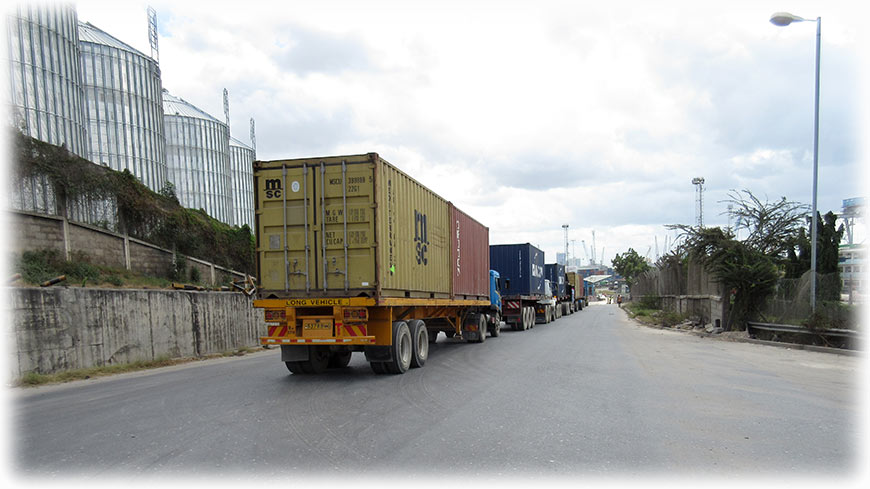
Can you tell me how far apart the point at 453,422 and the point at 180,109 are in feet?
184

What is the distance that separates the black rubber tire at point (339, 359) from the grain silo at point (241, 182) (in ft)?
170

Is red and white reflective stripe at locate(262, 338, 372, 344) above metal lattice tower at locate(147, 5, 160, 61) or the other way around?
the other way around

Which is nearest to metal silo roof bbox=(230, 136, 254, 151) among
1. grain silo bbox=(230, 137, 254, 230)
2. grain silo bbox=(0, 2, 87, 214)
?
grain silo bbox=(230, 137, 254, 230)

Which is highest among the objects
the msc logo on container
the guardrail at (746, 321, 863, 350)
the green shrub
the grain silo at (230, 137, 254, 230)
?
the grain silo at (230, 137, 254, 230)

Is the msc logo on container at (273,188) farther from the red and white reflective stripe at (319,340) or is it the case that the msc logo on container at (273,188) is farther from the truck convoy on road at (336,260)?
the red and white reflective stripe at (319,340)

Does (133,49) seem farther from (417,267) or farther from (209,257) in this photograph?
(417,267)

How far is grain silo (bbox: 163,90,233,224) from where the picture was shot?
51.8 meters

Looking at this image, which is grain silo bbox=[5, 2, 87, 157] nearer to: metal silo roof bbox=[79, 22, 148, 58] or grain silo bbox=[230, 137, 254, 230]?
metal silo roof bbox=[79, 22, 148, 58]

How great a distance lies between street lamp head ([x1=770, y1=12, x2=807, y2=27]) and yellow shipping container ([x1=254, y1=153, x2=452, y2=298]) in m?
10.2

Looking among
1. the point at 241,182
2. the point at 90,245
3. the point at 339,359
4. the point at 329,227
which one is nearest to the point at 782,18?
the point at 329,227

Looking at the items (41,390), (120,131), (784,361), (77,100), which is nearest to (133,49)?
(120,131)

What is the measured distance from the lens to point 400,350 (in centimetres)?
1014

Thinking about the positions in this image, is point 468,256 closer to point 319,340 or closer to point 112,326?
point 319,340

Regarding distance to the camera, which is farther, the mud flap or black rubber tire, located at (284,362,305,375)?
black rubber tire, located at (284,362,305,375)
